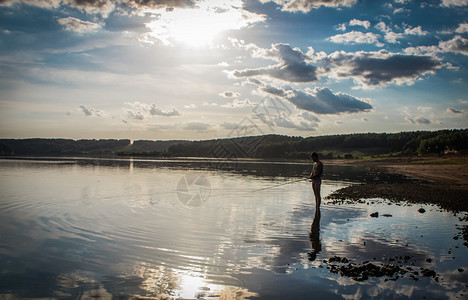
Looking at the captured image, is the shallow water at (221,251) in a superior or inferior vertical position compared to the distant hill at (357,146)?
inferior

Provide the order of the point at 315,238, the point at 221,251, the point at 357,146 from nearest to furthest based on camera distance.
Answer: the point at 221,251 → the point at 315,238 → the point at 357,146

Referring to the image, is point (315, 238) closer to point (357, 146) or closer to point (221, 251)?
point (221, 251)

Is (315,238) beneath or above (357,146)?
beneath

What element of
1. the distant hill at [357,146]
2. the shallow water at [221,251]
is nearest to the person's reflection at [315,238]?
the shallow water at [221,251]

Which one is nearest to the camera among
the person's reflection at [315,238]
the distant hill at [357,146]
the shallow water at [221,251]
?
the shallow water at [221,251]

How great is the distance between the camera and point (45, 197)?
23.4 m

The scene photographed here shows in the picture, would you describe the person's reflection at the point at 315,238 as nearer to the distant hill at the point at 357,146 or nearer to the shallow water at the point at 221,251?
the shallow water at the point at 221,251

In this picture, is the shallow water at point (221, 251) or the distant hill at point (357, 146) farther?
the distant hill at point (357, 146)

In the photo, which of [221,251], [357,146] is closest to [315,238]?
[221,251]

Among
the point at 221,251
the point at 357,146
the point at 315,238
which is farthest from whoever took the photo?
the point at 357,146

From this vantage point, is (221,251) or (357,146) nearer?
(221,251)

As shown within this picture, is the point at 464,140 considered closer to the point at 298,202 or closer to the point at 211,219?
the point at 298,202

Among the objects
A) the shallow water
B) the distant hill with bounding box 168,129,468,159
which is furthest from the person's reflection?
the distant hill with bounding box 168,129,468,159

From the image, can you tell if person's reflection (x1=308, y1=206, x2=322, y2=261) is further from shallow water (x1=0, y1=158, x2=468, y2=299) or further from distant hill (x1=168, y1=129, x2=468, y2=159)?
distant hill (x1=168, y1=129, x2=468, y2=159)
